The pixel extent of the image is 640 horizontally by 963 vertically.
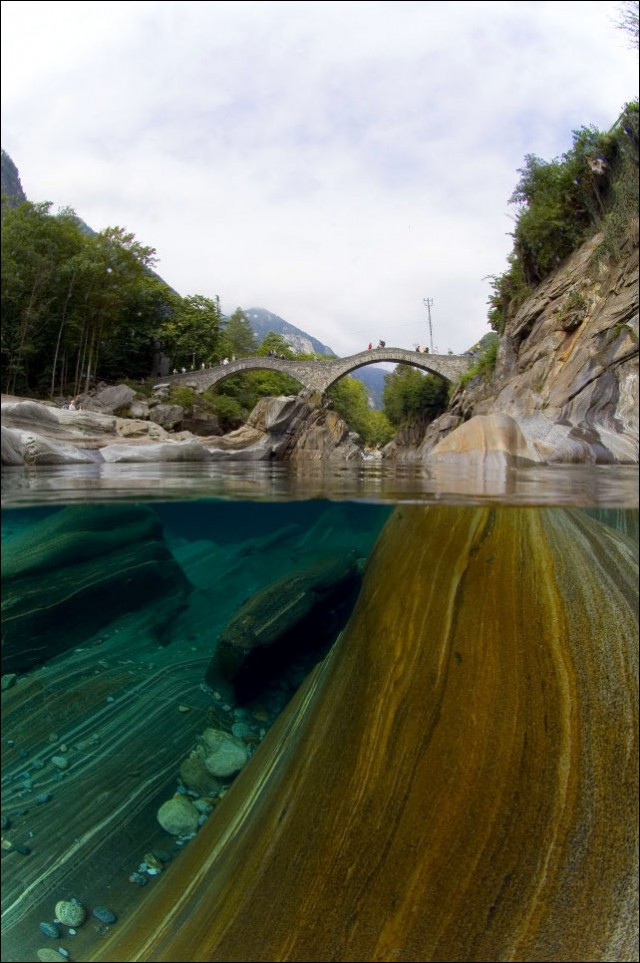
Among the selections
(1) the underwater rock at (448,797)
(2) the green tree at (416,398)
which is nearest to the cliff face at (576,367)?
(1) the underwater rock at (448,797)

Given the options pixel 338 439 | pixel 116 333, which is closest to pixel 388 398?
pixel 338 439

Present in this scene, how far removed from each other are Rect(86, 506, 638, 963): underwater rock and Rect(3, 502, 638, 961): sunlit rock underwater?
0.01 meters

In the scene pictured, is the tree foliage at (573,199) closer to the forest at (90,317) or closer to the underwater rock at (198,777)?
the forest at (90,317)

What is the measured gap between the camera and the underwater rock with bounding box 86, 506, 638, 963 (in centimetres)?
208

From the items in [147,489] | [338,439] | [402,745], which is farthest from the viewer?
[338,439]

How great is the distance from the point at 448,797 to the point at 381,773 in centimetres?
35

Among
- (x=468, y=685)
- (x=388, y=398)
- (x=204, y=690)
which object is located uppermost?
(x=388, y=398)

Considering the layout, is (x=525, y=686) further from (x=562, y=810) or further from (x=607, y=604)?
(x=607, y=604)

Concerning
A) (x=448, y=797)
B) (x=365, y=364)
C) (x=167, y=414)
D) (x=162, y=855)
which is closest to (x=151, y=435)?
(x=167, y=414)

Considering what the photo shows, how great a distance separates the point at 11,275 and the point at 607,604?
712 cm

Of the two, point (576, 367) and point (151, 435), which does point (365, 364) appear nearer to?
point (576, 367)

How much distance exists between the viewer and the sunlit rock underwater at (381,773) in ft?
6.98

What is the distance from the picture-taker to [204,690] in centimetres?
447

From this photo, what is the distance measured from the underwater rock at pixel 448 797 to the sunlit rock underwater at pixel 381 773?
10 millimetres
